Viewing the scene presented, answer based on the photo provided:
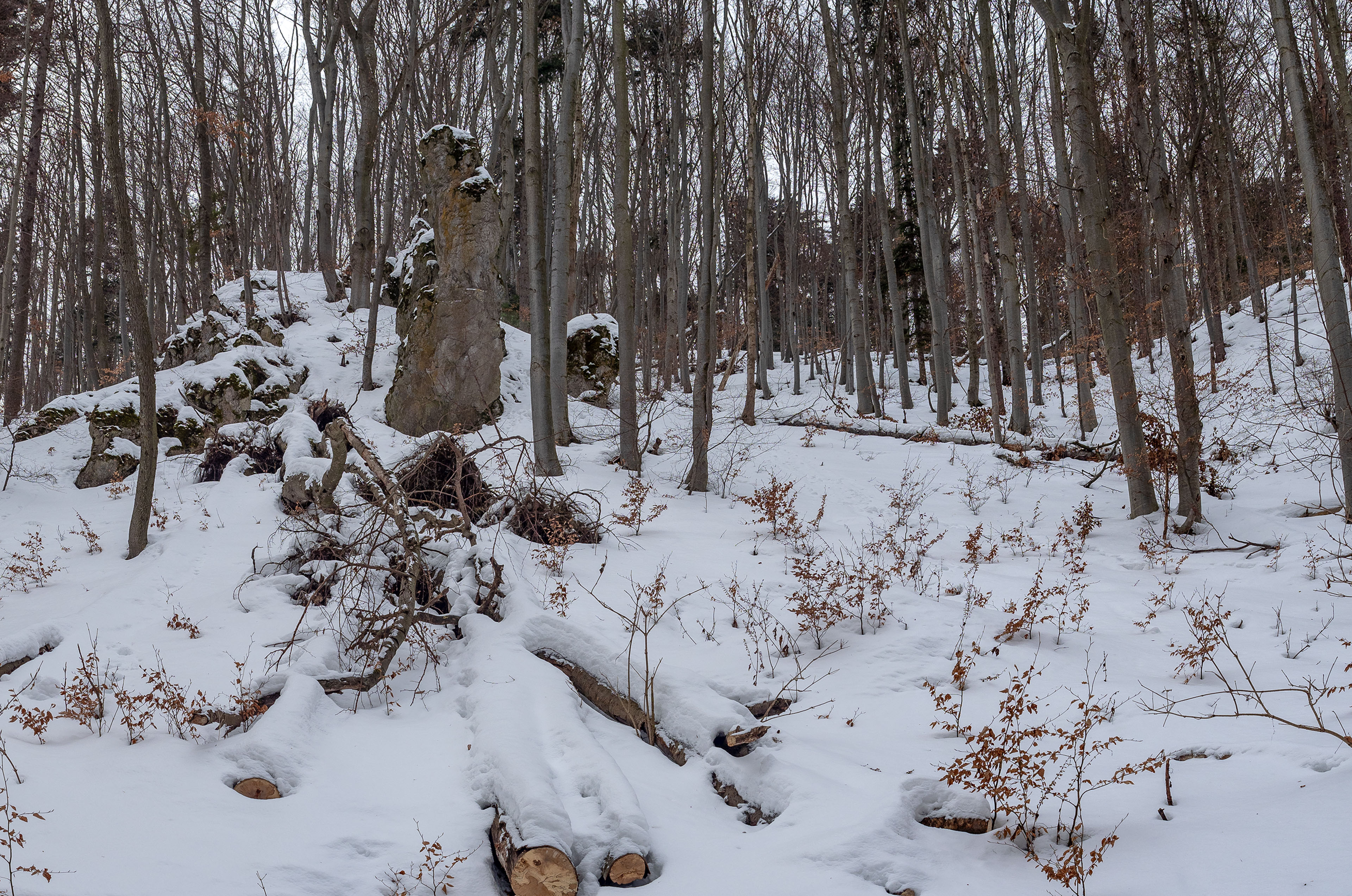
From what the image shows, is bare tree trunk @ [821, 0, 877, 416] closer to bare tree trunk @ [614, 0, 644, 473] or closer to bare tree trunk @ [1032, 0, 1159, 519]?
bare tree trunk @ [614, 0, 644, 473]

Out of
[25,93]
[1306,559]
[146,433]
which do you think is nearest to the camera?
[1306,559]

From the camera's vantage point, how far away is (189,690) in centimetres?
387

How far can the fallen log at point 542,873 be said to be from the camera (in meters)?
2.60

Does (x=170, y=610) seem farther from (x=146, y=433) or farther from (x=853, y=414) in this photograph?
A: (x=853, y=414)

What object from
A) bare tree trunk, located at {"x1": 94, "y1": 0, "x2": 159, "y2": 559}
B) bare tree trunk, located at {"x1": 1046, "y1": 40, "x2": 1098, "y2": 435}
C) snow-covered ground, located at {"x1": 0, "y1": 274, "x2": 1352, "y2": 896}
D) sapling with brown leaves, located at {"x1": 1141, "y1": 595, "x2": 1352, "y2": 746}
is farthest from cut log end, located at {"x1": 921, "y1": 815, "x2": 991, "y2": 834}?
bare tree trunk, located at {"x1": 1046, "y1": 40, "x2": 1098, "y2": 435}

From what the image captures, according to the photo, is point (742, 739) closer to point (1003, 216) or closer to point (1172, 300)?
point (1172, 300)

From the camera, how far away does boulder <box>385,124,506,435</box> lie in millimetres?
11492

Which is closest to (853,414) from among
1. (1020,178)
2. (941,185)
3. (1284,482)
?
(1020,178)

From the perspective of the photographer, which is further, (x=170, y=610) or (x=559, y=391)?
(x=559, y=391)

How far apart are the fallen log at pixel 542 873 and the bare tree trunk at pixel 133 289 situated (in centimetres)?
569

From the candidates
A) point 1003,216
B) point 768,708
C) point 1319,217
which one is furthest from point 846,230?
point 768,708

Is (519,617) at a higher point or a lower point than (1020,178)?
lower

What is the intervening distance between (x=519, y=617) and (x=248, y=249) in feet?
44.5

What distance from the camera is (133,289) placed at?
6.27 meters
